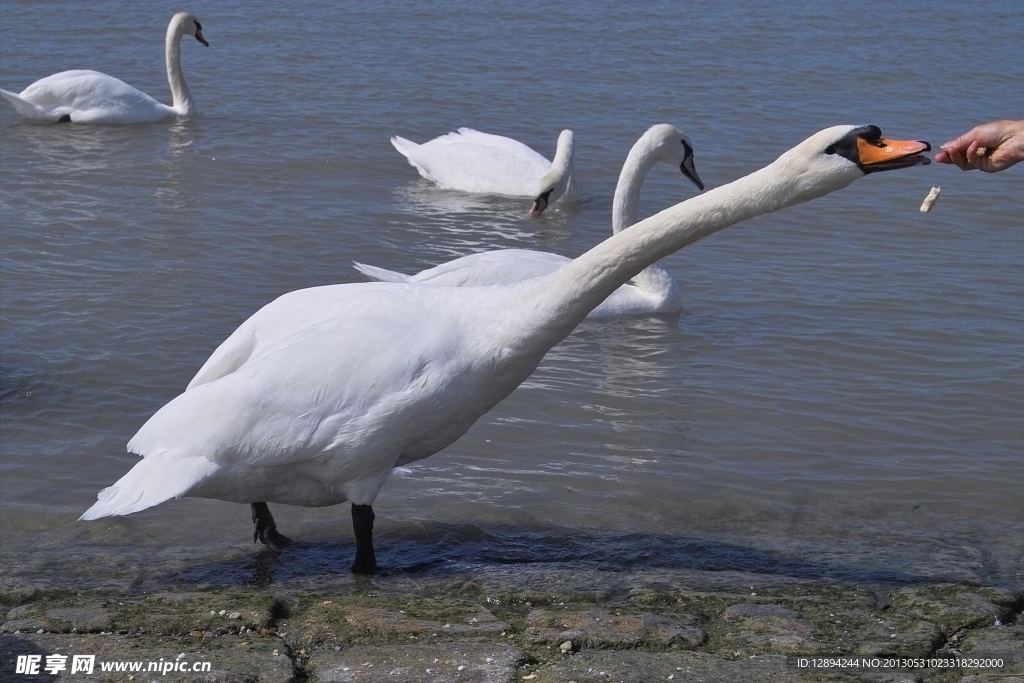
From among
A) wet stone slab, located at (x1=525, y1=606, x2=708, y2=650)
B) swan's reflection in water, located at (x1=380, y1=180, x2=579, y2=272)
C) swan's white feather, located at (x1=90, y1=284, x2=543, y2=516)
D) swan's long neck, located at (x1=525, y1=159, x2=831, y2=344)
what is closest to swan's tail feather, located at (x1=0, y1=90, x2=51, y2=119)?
swan's reflection in water, located at (x1=380, y1=180, x2=579, y2=272)

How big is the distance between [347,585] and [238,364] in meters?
0.89

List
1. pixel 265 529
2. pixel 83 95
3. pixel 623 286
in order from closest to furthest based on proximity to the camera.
A: pixel 265 529, pixel 623 286, pixel 83 95

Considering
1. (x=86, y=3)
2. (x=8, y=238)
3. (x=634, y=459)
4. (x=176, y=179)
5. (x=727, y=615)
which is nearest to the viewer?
(x=727, y=615)

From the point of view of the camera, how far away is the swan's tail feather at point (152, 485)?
421 cm

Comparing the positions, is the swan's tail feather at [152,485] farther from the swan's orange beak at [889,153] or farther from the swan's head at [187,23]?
the swan's head at [187,23]

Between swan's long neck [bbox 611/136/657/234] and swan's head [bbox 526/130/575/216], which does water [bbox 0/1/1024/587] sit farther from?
swan's long neck [bbox 611/136/657/234]

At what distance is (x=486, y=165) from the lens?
1116cm

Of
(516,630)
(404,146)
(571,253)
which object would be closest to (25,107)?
(404,146)

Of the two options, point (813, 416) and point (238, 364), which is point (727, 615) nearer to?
point (238, 364)

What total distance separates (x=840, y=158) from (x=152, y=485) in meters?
2.40

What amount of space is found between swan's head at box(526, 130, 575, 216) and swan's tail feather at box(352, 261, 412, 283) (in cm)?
241

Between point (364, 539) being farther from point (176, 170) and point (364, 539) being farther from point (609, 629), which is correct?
point (176, 170)

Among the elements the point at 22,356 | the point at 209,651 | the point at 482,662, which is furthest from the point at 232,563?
the point at 22,356

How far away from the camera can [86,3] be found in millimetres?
17234
